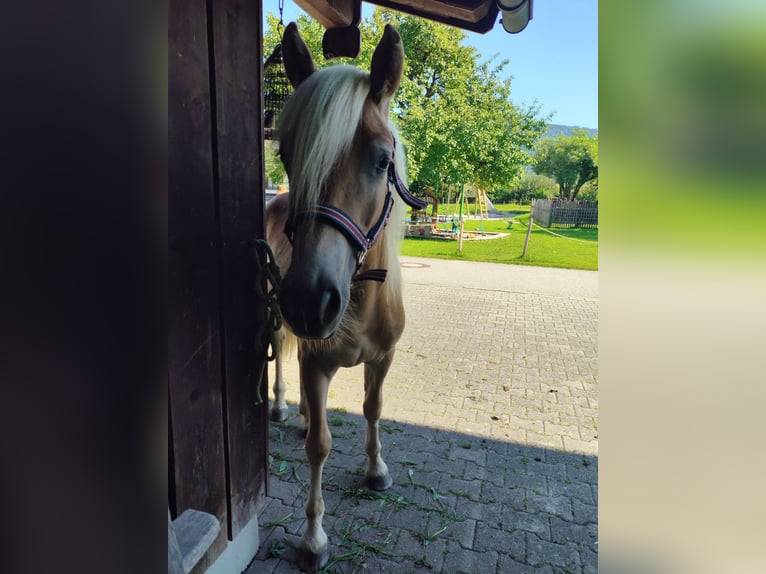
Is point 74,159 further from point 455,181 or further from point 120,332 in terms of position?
point 455,181

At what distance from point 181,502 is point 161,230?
1.46 m

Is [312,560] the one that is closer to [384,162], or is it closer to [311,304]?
[311,304]

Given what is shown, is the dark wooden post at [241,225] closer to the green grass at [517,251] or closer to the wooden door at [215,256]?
the wooden door at [215,256]

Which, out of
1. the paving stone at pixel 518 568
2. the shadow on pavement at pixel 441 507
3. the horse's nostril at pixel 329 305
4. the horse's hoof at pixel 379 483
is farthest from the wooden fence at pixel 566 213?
the horse's nostril at pixel 329 305

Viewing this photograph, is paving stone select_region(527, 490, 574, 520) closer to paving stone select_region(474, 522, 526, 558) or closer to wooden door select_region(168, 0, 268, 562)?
paving stone select_region(474, 522, 526, 558)

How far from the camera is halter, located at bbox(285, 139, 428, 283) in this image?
149 cm

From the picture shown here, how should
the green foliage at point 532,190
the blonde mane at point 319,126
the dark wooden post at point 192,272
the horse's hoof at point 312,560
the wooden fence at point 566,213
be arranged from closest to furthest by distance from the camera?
the dark wooden post at point 192,272
the blonde mane at point 319,126
the horse's hoof at point 312,560
the wooden fence at point 566,213
the green foliage at point 532,190

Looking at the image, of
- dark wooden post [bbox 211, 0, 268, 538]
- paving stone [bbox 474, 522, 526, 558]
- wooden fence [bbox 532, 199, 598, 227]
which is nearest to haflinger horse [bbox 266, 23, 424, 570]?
dark wooden post [bbox 211, 0, 268, 538]

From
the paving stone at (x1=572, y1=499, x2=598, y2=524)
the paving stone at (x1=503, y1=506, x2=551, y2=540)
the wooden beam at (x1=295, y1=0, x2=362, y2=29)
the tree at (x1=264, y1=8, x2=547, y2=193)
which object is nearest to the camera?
the paving stone at (x1=503, y1=506, x2=551, y2=540)

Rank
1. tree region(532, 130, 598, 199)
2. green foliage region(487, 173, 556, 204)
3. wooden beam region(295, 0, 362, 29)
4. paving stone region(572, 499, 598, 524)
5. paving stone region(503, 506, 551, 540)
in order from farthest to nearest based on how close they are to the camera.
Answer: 1. green foliage region(487, 173, 556, 204)
2. tree region(532, 130, 598, 199)
3. wooden beam region(295, 0, 362, 29)
4. paving stone region(572, 499, 598, 524)
5. paving stone region(503, 506, 551, 540)

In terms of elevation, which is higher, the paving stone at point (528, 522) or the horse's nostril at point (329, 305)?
the horse's nostril at point (329, 305)

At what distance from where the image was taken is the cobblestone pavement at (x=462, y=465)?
2.20 metres

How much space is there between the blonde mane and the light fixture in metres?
1.40

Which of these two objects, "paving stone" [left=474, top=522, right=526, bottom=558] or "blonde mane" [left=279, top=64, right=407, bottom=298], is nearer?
"blonde mane" [left=279, top=64, right=407, bottom=298]
